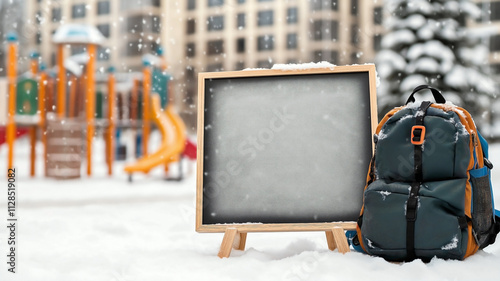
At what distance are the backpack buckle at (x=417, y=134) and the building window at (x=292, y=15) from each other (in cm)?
2451

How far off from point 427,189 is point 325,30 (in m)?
25.1

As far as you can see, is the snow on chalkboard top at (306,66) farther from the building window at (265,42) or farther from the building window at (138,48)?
the building window at (138,48)

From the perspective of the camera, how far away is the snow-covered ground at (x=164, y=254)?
2.10 metres

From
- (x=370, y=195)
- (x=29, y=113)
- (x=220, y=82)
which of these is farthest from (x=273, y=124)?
(x=29, y=113)

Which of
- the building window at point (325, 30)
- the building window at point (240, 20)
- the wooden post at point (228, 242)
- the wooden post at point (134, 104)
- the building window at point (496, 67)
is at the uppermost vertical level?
the building window at point (240, 20)

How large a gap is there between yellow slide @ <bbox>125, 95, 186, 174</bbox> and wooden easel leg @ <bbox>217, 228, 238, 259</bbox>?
4.58m

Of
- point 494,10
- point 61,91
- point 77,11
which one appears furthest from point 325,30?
point 61,91

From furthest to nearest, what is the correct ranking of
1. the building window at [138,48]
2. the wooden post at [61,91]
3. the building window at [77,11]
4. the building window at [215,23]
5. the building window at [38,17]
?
1. the building window at [77,11]
2. the building window at [138,48]
3. the building window at [215,23]
4. the building window at [38,17]
5. the wooden post at [61,91]

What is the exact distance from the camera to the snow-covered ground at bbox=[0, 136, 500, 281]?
6.89 feet

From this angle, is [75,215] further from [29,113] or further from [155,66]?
[155,66]

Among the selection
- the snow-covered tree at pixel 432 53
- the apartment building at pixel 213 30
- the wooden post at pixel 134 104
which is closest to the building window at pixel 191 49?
the apartment building at pixel 213 30

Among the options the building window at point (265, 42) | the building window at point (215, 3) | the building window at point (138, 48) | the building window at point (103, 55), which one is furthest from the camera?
the building window at point (103, 55)

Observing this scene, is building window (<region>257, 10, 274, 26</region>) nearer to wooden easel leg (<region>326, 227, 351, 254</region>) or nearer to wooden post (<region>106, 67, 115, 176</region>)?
wooden post (<region>106, 67, 115, 176</region>)

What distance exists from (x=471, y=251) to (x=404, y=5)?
1077cm
